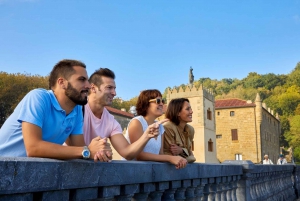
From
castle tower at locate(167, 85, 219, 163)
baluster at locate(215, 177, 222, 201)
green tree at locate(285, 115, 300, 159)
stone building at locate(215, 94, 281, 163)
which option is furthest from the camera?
green tree at locate(285, 115, 300, 159)

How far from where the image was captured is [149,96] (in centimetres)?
426

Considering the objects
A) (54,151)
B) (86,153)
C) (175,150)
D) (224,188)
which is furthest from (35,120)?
(224,188)

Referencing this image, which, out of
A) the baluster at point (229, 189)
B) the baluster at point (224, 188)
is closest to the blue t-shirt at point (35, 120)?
the baluster at point (224, 188)

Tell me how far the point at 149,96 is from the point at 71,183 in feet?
8.22

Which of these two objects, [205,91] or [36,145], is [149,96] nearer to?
[36,145]

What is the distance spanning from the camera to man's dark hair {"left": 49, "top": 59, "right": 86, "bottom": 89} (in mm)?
2752

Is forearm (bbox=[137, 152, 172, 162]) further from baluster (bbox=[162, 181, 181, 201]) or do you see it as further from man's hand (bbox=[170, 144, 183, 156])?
man's hand (bbox=[170, 144, 183, 156])

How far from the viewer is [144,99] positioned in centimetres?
426

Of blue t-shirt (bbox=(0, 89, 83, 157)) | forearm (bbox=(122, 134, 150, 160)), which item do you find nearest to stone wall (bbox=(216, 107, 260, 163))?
forearm (bbox=(122, 134, 150, 160))

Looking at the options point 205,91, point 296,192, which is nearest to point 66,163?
point 296,192

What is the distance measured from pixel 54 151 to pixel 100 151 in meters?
0.29

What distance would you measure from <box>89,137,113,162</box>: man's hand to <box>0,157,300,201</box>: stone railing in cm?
5

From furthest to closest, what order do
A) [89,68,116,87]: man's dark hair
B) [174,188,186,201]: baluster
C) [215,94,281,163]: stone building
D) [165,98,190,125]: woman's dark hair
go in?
[215,94,281,163]: stone building < [165,98,190,125]: woman's dark hair < [89,68,116,87]: man's dark hair < [174,188,186,201]: baluster

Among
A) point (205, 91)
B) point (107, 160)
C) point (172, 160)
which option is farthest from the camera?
point (205, 91)
